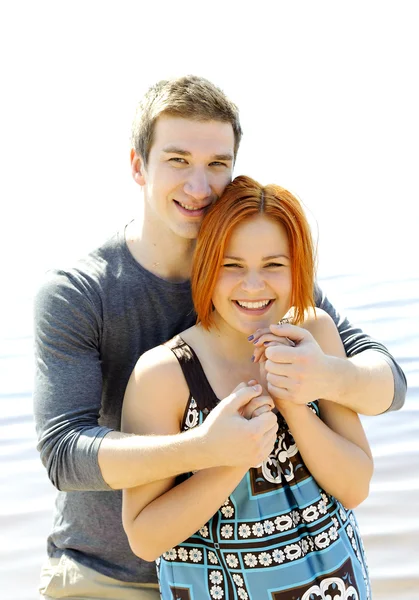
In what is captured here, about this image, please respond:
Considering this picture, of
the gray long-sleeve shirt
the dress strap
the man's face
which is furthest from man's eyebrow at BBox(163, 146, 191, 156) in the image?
the dress strap

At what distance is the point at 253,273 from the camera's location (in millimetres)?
2645

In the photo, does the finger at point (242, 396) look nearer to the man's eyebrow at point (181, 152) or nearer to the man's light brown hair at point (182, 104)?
the man's eyebrow at point (181, 152)

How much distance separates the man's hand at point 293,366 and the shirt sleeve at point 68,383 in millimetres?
501

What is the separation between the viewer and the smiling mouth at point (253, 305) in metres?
2.67

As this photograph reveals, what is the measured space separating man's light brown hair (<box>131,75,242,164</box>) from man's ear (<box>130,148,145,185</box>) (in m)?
0.05

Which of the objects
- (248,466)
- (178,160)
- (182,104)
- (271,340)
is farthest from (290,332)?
(182,104)

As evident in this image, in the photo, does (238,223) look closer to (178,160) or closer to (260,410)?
(178,160)

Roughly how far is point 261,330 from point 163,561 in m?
0.72

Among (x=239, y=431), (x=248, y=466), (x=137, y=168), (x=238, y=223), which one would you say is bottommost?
(x=248, y=466)

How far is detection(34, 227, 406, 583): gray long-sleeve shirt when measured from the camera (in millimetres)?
2689

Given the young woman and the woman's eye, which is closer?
the young woman

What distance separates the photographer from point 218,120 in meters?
3.02

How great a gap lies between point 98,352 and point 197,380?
42 centimetres

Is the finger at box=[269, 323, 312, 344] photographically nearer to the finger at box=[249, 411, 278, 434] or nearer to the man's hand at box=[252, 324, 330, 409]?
the man's hand at box=[252, 324, 330, 409]
